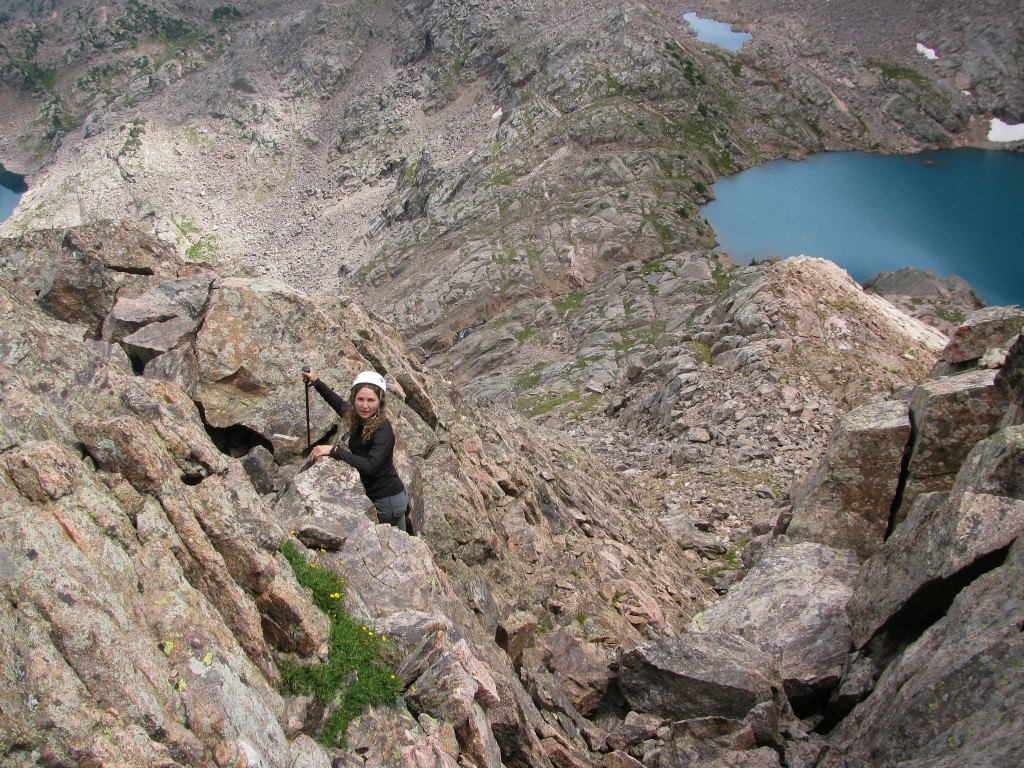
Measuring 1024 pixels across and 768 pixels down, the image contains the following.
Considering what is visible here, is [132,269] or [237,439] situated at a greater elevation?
[132,269]

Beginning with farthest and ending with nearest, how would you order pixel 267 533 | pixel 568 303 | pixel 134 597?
1. pixel 568 303
2. pixel 267 533
3. pixel 134 597

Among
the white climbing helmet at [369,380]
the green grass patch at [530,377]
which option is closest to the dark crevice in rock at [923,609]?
the white climbing helmet at [369,380]

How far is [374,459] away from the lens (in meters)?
11.2

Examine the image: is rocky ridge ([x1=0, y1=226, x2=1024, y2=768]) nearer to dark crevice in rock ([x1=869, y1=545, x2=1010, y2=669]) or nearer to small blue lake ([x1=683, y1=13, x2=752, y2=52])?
dark crevice in rock ([x1=869, y1=545, x2=1010, y2=669])

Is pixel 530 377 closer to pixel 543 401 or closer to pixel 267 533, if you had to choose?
pixel 543 401

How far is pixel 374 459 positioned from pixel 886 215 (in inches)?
3785

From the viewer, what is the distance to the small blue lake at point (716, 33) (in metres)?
131

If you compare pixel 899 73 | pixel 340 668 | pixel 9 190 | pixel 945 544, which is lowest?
pixel 9 190

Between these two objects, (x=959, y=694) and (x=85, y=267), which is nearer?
(x=959, y=694)

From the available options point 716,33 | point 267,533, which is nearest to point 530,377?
point 267,533

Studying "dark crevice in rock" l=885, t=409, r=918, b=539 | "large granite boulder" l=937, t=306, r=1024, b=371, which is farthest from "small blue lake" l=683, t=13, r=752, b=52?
"dark crevice in rock" l=885, t=409, r=918, b=539

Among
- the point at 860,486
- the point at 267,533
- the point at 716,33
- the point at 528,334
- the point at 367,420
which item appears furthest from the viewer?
the point at 716,33

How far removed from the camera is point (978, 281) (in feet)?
244

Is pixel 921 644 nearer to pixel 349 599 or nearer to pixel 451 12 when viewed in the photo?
pixel 349 599
